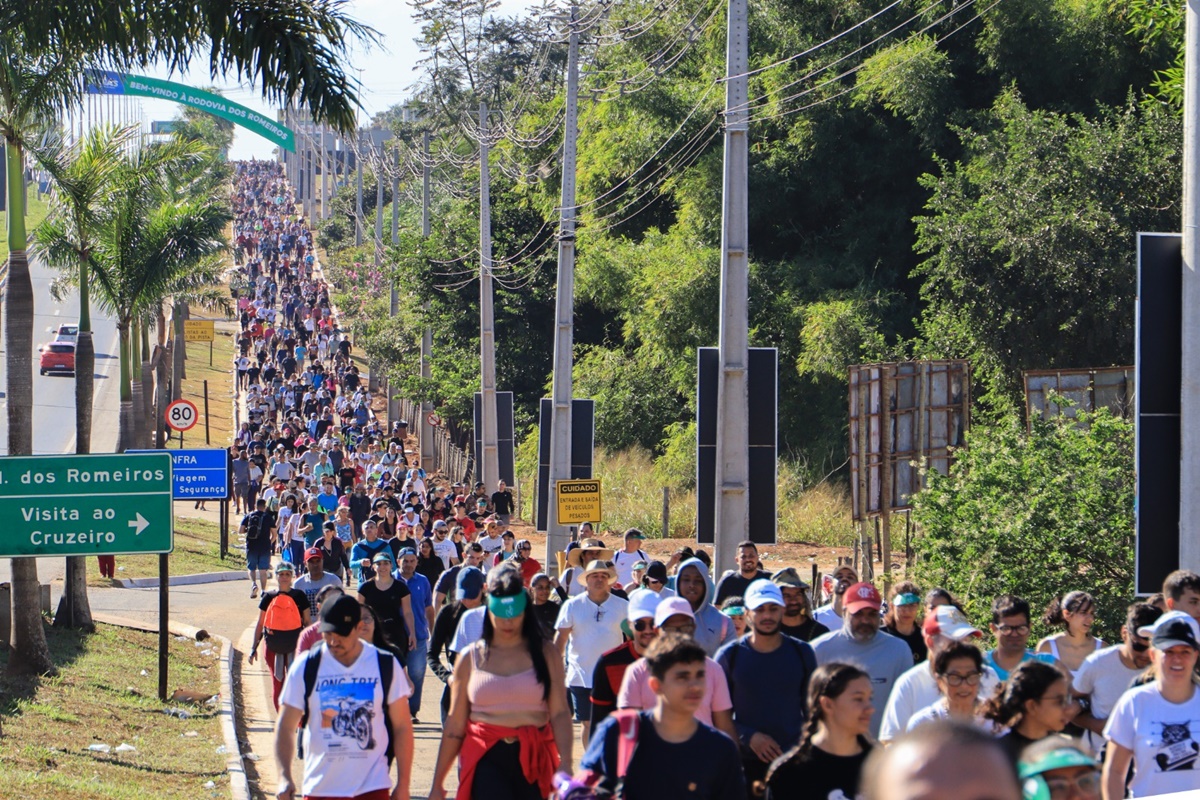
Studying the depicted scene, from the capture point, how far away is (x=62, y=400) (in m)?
49.1

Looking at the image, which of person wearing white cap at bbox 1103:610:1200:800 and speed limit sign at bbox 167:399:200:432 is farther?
speed limit sign at bbox 167:399:200:432

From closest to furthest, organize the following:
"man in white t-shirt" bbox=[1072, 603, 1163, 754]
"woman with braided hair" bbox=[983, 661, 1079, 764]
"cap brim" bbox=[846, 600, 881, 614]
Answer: "woman with braided hair" bbox=[983, 661, 1079, 764] < "man in white t-shirt" bbox=[1072, 603, 1163, 754] < "cap brim" bbox=[846, 600, 881, 614]

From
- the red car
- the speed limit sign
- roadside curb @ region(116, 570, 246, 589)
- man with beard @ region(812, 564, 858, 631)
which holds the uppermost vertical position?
the red car

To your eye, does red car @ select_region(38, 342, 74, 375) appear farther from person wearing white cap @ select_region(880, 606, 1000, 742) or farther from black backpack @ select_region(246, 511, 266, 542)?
person wearing white cap @ select_region(880, 606, 1000, 742)

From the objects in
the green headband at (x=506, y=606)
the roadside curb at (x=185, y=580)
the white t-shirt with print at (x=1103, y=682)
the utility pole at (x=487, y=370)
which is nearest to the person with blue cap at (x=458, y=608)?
the green headband at (x=506, y=606)

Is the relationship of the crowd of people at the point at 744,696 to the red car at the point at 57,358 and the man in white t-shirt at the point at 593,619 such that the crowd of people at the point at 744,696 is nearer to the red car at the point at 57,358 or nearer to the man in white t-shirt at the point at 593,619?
the man in white t-shirt at the point at 593,619

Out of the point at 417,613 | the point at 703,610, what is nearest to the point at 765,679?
the point at 703,610

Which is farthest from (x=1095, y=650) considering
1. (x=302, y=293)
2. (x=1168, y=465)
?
(x=302, y=293)

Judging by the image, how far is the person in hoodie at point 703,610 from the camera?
9.65m

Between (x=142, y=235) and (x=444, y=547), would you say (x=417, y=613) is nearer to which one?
(x=444, y=547)

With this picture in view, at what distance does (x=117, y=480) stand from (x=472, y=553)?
325cm

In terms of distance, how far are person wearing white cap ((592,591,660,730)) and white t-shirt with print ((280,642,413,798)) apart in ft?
4.48

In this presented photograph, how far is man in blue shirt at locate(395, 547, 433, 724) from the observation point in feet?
42.0

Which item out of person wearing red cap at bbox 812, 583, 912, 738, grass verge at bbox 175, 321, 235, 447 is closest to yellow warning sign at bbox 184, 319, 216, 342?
grass verge at bbox 175, 321, 235, 447
